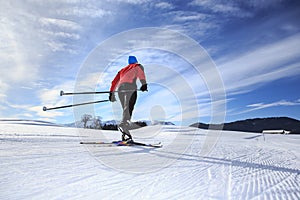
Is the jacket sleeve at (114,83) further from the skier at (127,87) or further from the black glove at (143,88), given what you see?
the black glove at (143,88)

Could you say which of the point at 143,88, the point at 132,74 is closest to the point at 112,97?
the point at 132,74

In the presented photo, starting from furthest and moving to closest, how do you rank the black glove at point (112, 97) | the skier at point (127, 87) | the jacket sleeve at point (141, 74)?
the black glove at point (112, 97) → the jacket sleeve at point (141, 74) → the skier at point (127, 87)

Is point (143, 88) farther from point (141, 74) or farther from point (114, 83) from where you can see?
point (114, 83)

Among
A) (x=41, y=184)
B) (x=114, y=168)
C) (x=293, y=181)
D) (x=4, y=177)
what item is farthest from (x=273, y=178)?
(x=4, y=177)

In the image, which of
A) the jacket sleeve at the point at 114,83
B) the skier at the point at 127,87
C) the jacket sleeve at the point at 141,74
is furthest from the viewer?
the jacket sleeve at the point at 114,83

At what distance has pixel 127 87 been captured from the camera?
214 inches

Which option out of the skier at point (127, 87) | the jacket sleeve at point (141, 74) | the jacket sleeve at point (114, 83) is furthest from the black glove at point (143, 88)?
the jacket sleeve at point (114, 83)

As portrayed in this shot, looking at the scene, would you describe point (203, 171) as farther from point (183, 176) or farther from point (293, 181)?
point (293, 181)

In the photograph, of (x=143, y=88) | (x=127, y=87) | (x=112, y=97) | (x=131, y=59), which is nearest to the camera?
→ (x=143, y=88)

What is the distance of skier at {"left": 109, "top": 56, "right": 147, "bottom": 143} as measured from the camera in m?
5.24

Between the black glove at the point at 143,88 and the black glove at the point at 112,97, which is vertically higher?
the black glove at the point at 143,88

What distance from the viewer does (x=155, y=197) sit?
1408 mm

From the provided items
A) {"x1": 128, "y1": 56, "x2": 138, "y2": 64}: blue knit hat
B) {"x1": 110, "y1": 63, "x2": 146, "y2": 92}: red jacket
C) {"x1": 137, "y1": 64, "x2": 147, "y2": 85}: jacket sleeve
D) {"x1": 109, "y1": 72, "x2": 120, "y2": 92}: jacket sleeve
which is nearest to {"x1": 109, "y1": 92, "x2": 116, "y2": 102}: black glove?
{"x1": 109, "y1": 72, "x2": 120, "y2": 92}: jacket sleeve

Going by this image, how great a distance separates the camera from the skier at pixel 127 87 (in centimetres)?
524
